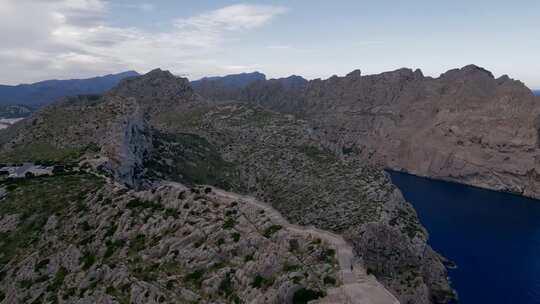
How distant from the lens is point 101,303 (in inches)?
1684

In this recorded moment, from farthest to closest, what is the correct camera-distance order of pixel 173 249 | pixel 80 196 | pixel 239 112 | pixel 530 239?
pixel 239 112 < pixel 530 239 < pixel 80 196 < pixel 173 249

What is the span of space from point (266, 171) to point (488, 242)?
77.4 meters

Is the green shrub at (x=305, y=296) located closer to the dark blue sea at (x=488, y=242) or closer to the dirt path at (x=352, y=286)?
the dirt path at (x=352, y=286)

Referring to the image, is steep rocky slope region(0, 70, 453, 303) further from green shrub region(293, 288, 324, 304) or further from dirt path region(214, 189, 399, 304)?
green shrub region(293, 288, 324, 304)

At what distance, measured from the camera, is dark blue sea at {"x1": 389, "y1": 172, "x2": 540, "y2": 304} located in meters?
105

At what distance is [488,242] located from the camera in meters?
138

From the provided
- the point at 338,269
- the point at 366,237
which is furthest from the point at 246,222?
the point at 366,237

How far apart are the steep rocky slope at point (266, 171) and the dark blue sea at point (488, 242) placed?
10635 mm

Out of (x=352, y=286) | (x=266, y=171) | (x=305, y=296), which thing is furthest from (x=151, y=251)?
(x=266, y=171)

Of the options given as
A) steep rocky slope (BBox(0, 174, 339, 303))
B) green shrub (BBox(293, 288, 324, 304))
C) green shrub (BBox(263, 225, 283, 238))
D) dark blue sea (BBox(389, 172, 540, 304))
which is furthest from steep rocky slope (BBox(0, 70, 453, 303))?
green shrub (BBox(293, 288, 324, 304))

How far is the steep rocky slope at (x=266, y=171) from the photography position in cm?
8594

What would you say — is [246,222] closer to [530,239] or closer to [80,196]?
[80,196]

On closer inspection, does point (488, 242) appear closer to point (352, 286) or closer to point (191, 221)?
point (191, 221)

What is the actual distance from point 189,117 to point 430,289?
380ft
